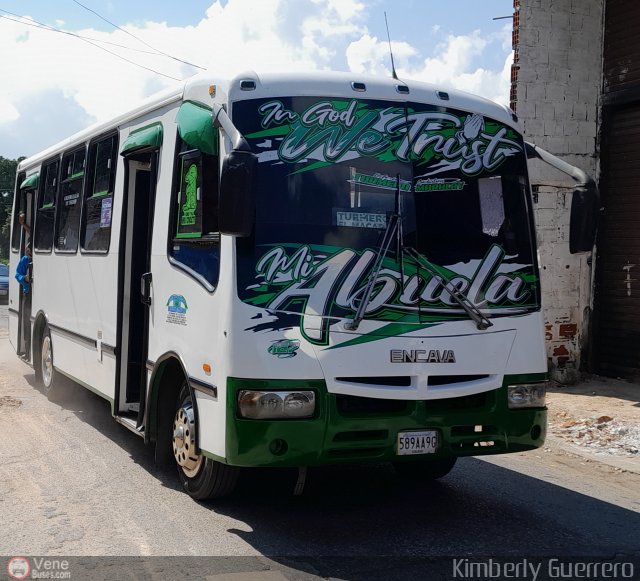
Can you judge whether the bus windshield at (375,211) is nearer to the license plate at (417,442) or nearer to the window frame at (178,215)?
the window frame at (178,215)

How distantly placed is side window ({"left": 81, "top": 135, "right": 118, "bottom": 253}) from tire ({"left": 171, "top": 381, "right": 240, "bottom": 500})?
7.72 feet

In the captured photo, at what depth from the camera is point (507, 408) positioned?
5.41 meters

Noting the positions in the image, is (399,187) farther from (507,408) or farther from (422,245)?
(507,408)

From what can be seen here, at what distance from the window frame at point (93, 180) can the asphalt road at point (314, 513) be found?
76.7 inches

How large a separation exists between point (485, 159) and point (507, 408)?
5.56 ft

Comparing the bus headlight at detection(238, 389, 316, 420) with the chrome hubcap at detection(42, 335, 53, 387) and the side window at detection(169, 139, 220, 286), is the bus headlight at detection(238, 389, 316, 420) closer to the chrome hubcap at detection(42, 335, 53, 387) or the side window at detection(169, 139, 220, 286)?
the side window at detection(169, 139, 220, 286)

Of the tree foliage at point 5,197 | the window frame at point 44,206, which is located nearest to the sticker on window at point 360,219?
the window frame at point 44,206

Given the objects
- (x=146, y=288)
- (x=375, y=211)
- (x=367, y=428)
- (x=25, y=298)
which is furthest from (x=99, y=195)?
(x=367, y=428)

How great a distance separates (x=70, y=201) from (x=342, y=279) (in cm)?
515

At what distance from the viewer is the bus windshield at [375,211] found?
16.8ft

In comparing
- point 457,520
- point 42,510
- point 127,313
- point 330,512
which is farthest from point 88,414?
point 457,520

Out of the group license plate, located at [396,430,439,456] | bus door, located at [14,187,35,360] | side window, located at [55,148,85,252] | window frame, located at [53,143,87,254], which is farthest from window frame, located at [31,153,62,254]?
license plate, located at [396,430,439,456]

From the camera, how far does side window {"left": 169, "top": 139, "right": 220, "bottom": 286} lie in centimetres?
545

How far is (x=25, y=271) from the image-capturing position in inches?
440
